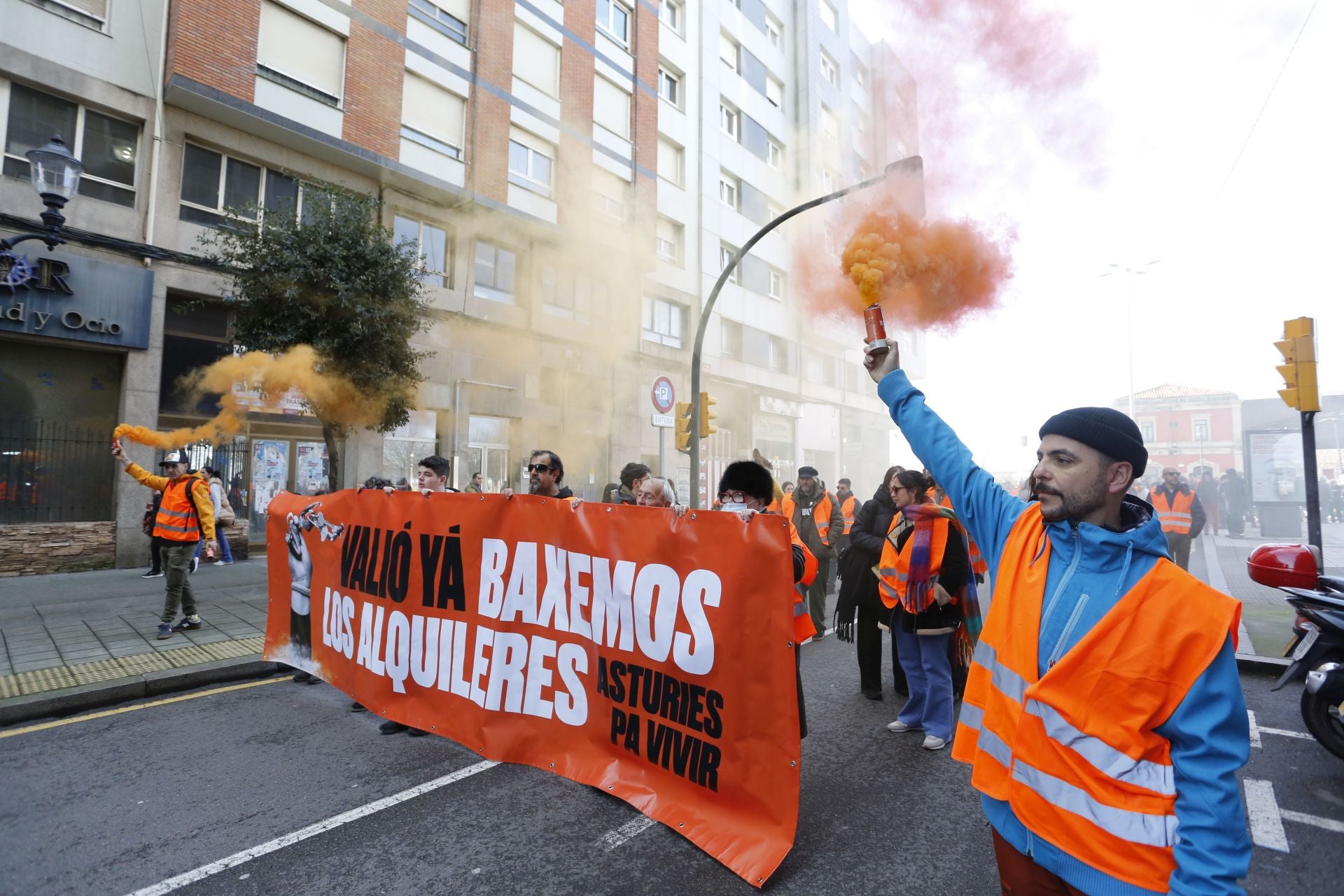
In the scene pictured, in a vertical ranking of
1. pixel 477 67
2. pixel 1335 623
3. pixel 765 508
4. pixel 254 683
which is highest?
pixel 477 67

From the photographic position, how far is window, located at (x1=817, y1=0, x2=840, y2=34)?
27688 millimetres

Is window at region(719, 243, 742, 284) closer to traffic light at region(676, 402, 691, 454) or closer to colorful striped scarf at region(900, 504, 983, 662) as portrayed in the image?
traffic light at region(676, 402, 691, 454)

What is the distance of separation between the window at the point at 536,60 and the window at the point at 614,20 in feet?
8.53

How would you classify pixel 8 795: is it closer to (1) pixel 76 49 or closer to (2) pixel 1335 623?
(2) pixel 1335 623

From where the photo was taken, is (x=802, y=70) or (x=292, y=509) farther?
(x=802, y=70)

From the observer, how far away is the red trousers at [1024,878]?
1.57 m

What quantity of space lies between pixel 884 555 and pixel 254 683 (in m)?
5.00

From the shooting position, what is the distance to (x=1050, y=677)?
151 cm

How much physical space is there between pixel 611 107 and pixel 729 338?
881cm

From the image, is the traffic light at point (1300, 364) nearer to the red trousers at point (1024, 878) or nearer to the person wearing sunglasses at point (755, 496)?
the person wearing sunglasses at point (755, 496)

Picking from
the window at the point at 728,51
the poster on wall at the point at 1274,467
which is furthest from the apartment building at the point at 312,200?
the poster on wall at the point at 1274,467

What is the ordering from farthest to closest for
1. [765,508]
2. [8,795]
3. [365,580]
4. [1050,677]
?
[365,580]
[765,508]
[8,795]
[1050,677]

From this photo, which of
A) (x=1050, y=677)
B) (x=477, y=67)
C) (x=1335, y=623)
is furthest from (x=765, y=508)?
(x=477, y=67)

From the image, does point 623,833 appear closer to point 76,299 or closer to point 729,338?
point 76,299
